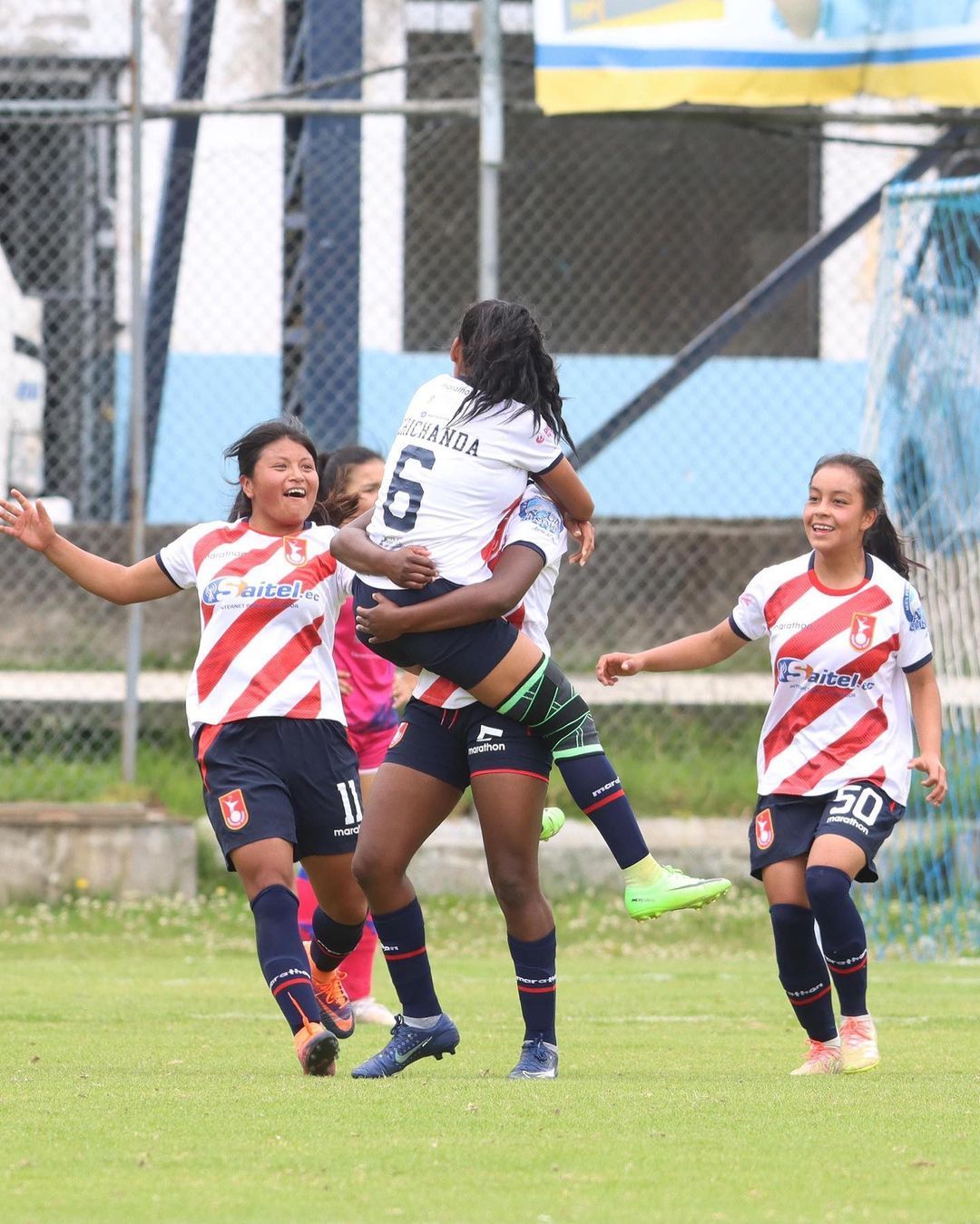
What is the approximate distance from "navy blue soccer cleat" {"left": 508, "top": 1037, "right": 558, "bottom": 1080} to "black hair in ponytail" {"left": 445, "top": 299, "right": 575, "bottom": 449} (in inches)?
63.3

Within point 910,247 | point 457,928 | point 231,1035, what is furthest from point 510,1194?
point 910,247

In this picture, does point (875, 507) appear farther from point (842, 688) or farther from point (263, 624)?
point (263, 624)

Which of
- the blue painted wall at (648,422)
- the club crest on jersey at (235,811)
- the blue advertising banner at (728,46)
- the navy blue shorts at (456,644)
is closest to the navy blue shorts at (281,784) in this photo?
the club crest on jersey at (235,811)

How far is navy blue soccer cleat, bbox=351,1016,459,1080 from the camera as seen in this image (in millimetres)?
5496

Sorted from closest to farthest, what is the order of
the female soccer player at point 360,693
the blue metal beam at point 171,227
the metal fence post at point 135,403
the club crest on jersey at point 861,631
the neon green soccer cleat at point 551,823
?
1. the neon green soccer cleat at point 551,823
2. the club crest on jersey at point 861,631
3. the female soccer player at point 360,693
4. the metal fence post at point 135,403
5. the blue metal beam at point 171,227

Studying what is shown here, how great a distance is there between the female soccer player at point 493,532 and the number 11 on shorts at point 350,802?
0.51 metres

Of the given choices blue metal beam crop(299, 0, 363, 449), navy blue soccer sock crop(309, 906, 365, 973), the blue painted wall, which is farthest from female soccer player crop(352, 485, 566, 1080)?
the blue painted wall

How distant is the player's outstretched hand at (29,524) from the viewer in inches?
234

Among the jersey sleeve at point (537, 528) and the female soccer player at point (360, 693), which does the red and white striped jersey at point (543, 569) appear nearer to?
the jersey sleeve at point (537, 528)

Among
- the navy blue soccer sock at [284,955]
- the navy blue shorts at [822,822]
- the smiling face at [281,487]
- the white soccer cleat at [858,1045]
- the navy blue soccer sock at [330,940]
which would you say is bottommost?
the white soccer cleat at [858,1045]

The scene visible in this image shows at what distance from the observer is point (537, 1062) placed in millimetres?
5457

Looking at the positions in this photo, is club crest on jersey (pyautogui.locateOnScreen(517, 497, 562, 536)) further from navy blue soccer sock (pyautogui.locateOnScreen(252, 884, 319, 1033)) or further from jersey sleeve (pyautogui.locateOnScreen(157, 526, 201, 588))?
navy blue soccer sock (pyautogui.locateOnScreen(252, 884, 319, 1033))

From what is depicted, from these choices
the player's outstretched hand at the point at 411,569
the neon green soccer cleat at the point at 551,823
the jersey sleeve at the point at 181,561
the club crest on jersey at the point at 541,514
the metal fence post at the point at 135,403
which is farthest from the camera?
the metal fence post at the point at 135,403

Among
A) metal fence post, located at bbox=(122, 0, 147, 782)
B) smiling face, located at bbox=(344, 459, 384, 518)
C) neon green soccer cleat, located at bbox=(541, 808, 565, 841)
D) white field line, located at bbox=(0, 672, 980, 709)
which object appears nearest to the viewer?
neon green soccer cleat, located at bbox=(541, 808, 565, 841)
